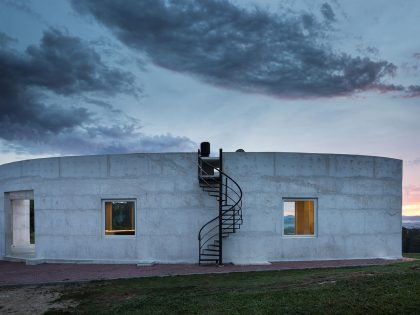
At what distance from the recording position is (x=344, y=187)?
48.4 ft

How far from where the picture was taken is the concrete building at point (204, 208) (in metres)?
14.0

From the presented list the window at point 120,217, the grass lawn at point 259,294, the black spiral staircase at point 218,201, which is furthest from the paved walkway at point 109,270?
the window at point 120,217

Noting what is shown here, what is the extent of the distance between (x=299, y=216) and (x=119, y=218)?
6033 millimetres

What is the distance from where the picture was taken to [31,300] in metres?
9.30

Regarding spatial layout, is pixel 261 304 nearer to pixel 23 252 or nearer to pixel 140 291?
pixel 140 291

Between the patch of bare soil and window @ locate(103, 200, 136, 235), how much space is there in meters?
4.20

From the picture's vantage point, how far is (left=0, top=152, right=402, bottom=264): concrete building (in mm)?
13961

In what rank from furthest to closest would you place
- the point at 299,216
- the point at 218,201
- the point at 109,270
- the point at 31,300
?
1. the point at 299,216
2. the point at 218,201
3. the point at 109,270
4. the point at 31,300

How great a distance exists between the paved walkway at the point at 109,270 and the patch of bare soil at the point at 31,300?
608 mm

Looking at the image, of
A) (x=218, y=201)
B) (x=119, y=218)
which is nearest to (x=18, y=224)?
(x=119, y=218)

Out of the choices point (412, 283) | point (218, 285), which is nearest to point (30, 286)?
point (218, 285)

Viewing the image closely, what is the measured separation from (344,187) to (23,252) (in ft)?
39.2

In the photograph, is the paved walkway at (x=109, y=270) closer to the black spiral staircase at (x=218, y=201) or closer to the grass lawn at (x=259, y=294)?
the black spiral staircase at (x=218, y=201)

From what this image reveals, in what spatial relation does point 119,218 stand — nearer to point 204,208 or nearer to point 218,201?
point 204,208
